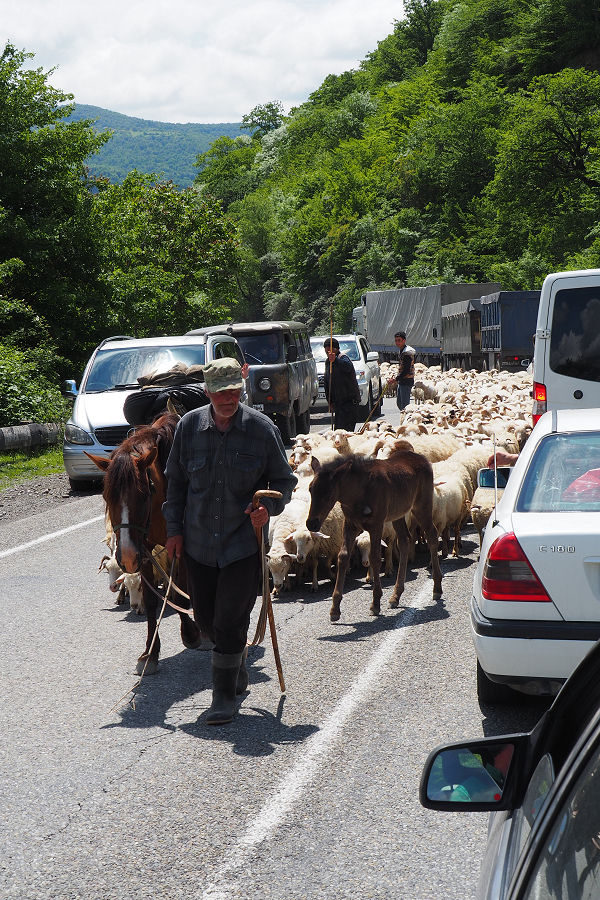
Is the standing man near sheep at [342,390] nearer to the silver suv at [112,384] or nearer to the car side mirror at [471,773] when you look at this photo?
the silver suv at [112,384]

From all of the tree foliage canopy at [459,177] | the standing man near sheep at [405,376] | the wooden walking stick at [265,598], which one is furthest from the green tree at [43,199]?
the tree foliage canopy at [459,177]

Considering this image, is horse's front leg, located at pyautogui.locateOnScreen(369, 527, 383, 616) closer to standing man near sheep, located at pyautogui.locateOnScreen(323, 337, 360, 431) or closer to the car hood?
standing man near sheep, located at pyautogui.locateOnScreen(323, 337, 360, 431)

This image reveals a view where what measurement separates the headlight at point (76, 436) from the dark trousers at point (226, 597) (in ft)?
30.8

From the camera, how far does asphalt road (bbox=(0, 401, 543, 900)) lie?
3969mm

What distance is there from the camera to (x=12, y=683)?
21.6 feet

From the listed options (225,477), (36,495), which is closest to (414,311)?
(36,495)

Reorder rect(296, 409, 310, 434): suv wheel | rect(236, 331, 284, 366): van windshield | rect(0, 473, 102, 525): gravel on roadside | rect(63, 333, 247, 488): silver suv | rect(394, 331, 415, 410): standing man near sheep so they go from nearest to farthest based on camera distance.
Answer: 1. rect(0, 473, 102, 525): gravel on roadside
2. rect(63, 333, 247, 488): silver suv
3. rect(236, 331, 284, 366): van windshield
4. rect(394, 331, 415, 410): standing man near sheep
5. rect(296, 409, 310, 434): suv wheel

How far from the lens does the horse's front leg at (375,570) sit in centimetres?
813

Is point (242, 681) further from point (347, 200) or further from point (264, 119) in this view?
point (264, 119)

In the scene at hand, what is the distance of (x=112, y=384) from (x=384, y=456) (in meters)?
5.86

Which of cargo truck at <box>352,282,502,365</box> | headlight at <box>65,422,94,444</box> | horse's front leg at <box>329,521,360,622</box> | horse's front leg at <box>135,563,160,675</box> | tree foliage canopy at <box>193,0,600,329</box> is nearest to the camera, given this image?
horse's front leg at <box>135,563,160,675</box>

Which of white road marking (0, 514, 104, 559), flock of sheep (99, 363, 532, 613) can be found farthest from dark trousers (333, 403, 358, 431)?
white road marking (0, 514, 104, 559)

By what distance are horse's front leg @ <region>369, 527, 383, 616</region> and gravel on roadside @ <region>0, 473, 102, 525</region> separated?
22.5ft

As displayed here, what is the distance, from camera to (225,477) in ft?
19.4
